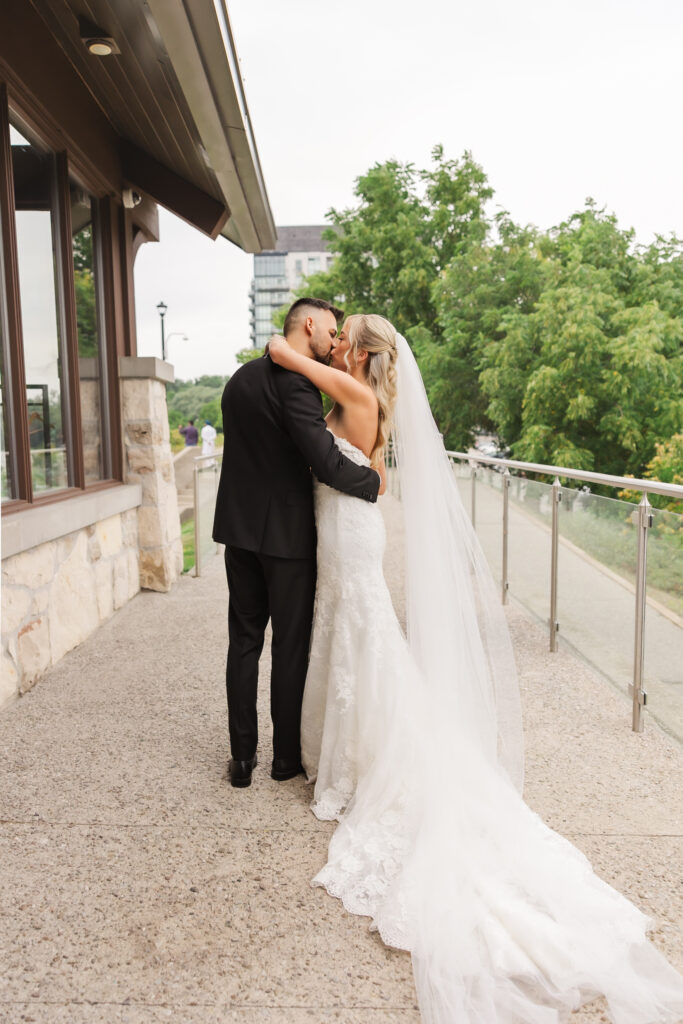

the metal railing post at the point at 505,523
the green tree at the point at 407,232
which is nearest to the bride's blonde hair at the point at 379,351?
the metal railing post at the point at 505,523

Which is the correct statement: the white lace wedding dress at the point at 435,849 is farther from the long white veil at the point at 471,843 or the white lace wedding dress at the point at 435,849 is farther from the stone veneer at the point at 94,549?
the stone veneer at the point at 94,549

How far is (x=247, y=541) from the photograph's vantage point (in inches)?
110

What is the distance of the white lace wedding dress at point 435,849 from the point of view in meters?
1.77

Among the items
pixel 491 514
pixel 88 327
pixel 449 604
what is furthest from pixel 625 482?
pixel 88 327

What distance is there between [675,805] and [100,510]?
3.88 m

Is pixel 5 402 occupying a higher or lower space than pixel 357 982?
higher

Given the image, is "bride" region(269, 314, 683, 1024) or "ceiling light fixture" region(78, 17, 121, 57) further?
"ceiling light fixture" region(78, 17, 121, 57)

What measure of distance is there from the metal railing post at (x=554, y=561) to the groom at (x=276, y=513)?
218 cm

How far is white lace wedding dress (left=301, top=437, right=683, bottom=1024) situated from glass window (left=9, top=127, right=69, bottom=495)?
94.6 inches

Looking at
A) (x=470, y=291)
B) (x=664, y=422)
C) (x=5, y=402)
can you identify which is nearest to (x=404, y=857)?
(x=5, y=402)

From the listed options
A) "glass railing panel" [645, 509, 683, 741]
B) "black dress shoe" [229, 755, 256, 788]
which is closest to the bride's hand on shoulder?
"black dress shoe" [229, 755, 256, 788]

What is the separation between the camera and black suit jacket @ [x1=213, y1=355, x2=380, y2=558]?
2693 mm

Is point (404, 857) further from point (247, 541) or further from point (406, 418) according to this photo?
point (406, 418)

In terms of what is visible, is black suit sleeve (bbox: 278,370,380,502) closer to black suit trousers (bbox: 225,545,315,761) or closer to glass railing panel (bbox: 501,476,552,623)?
black suit trousers (bbox: 225,545,315,761)
